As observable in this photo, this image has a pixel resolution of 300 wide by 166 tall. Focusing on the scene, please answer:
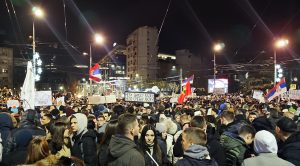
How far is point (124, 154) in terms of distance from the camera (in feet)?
12.9

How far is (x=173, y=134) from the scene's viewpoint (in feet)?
25.9

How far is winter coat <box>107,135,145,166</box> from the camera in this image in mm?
3881

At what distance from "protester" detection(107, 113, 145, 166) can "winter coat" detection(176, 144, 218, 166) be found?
0.54 m

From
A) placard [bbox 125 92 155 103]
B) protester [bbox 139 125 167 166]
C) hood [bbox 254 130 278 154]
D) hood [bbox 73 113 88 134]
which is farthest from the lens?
placard [bbox 125 92 155 103]

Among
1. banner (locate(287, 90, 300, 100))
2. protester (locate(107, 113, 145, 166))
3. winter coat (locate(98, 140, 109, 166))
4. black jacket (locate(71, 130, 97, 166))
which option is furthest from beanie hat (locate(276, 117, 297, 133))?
banner (locate(287, 90, 300, 100))

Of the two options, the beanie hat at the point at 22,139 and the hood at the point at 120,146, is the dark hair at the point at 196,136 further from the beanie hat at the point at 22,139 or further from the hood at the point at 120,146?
the beanie hat at the point at 22,139

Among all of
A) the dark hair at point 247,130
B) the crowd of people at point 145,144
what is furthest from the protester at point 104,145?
the dark hair at point 247,130

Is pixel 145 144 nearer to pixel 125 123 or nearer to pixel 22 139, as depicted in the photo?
pixel 125 123

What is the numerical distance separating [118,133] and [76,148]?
1.86 m

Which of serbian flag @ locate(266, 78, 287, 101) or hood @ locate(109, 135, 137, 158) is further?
serbian flag @ locate(266, 78, 287, 101)

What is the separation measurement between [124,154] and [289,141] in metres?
2.62

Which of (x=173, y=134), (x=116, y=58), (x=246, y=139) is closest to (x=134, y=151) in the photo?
(x=246, y=139)

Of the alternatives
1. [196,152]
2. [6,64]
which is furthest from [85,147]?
[6,64]

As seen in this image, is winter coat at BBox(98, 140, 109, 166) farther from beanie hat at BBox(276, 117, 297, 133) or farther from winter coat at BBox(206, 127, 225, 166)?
beanie hat at BBox(276, 117, 297, 133)
